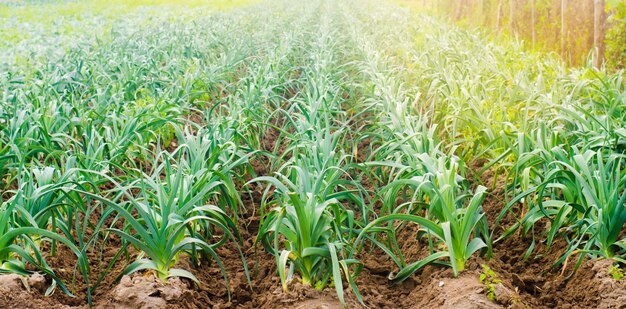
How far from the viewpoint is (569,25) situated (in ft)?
29.6

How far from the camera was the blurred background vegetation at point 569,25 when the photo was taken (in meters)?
7.38

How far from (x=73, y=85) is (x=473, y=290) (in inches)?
181

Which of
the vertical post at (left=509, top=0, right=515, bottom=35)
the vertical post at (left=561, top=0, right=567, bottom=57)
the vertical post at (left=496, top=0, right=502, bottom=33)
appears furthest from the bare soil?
the vertical post at (left=496, top=0, right=502, bottom=33)

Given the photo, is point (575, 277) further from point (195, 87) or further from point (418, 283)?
point (195, 87)

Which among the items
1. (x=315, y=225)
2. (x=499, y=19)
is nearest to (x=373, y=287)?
(x=315, y=225)

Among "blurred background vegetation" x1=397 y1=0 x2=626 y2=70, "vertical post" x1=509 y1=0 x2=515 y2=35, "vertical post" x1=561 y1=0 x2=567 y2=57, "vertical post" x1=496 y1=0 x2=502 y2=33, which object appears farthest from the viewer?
"vertical post" x1=496 y1=0 x2=502 y2=33

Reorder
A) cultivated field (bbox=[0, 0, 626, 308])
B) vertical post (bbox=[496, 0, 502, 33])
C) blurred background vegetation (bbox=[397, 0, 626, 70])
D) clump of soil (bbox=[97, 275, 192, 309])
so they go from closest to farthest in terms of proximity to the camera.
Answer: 1. clump of soil (bbox=[97, 275, 192, 309])
2. cultivated field (bbox=[0, 0, 626, 308])
3. blurred background vegetation (bbox=[397, 0, 626, 70])
4. vertical post (bbox=[496, 0, 502, 33])

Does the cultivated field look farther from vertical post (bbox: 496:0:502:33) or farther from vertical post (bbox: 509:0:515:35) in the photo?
vertical post (bbox: 496:0:502:33)

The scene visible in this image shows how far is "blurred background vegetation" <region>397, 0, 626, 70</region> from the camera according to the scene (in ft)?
24.2

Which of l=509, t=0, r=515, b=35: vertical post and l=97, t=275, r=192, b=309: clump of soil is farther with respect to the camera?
l=509, t=0, r=515, b=35: vertical post

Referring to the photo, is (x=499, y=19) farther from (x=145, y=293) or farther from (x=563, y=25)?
(x=145, y=293)

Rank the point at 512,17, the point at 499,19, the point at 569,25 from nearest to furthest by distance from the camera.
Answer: the point at 569,25 < the point at 512,17 < the point at 499,19

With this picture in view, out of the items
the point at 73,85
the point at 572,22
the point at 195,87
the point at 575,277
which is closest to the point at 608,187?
the point at 575,277

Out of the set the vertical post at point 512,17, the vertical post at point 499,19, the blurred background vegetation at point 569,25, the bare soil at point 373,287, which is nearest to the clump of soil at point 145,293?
the bare soil at point 373,287
